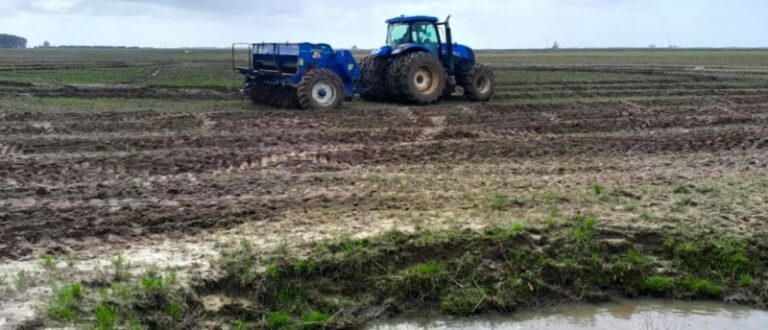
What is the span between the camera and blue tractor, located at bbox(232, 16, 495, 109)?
1709cm

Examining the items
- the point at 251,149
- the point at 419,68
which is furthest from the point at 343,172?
the point at 419,68

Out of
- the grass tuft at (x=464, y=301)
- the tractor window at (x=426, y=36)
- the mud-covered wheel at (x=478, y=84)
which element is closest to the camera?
the grass tuft at (x=464, y=301)

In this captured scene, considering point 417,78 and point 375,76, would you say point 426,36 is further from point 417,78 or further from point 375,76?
point 375,76

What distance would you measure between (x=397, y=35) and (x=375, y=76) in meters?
1.29

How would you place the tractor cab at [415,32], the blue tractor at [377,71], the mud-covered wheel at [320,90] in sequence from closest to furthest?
→ 1. the mud-covered wheel at [320,90]
2. the blue tractor at [377,71]
3. the tractor cab at [415,32]

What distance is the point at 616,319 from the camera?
21.1ft

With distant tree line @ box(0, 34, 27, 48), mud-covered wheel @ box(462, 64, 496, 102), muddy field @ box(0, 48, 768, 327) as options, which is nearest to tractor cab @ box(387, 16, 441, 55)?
mud-covered wheel @ box(462, 64, 496, 102)

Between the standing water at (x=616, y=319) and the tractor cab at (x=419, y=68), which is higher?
the tractor cab at (x=419, y=68)

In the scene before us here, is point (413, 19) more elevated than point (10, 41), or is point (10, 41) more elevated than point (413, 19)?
point (10, 41)

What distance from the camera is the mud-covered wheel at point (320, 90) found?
16.6 meters

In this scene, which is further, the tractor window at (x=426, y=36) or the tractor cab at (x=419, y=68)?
the tractor window at (x=426, y=36)

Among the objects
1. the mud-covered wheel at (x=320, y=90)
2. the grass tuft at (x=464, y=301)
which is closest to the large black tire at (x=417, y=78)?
the mud-covered wheel at (x=320, y=90)

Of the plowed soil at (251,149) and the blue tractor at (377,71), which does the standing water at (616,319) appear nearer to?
the plowed soil at (251,149)

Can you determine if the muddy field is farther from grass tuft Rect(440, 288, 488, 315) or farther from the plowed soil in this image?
grass tuft Rect(440, 288, 488, 315)
